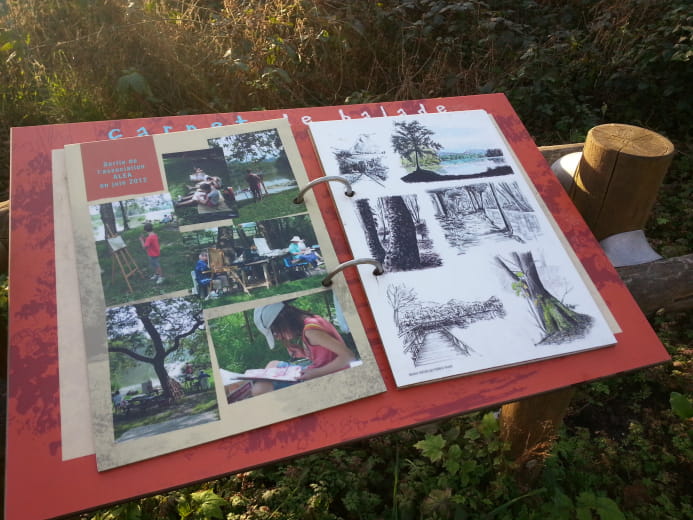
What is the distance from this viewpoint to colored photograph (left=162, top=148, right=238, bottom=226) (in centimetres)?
125

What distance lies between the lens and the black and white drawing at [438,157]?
4.73 ft

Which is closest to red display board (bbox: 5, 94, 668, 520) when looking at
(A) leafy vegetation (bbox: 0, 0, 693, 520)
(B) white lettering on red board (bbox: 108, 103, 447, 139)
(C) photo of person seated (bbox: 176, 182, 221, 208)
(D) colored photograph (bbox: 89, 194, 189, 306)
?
(B) white lettering on red board (bbox: 108, 103, 447, 139)

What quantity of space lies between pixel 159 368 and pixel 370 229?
1.83 feet

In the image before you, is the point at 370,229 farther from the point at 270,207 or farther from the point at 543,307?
the point at 543,307

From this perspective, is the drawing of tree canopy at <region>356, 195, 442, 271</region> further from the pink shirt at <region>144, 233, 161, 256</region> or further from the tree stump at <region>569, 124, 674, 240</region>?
the tree stump at <region>569, 124, 674, 240</region>

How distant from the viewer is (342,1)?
4070 mm

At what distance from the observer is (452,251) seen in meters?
1.30

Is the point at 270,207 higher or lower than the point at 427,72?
A: lower

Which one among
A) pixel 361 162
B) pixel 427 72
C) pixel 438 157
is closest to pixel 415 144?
pixel 438 157

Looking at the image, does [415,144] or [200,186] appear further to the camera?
[415,144]

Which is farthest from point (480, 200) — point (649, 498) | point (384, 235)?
point (649, 498)

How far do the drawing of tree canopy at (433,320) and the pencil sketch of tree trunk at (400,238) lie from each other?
0.06m

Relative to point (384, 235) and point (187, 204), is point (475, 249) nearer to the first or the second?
point (384, 235)

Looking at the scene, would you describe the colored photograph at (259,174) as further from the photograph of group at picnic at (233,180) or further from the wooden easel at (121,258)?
the wooden easel at (121,258)
